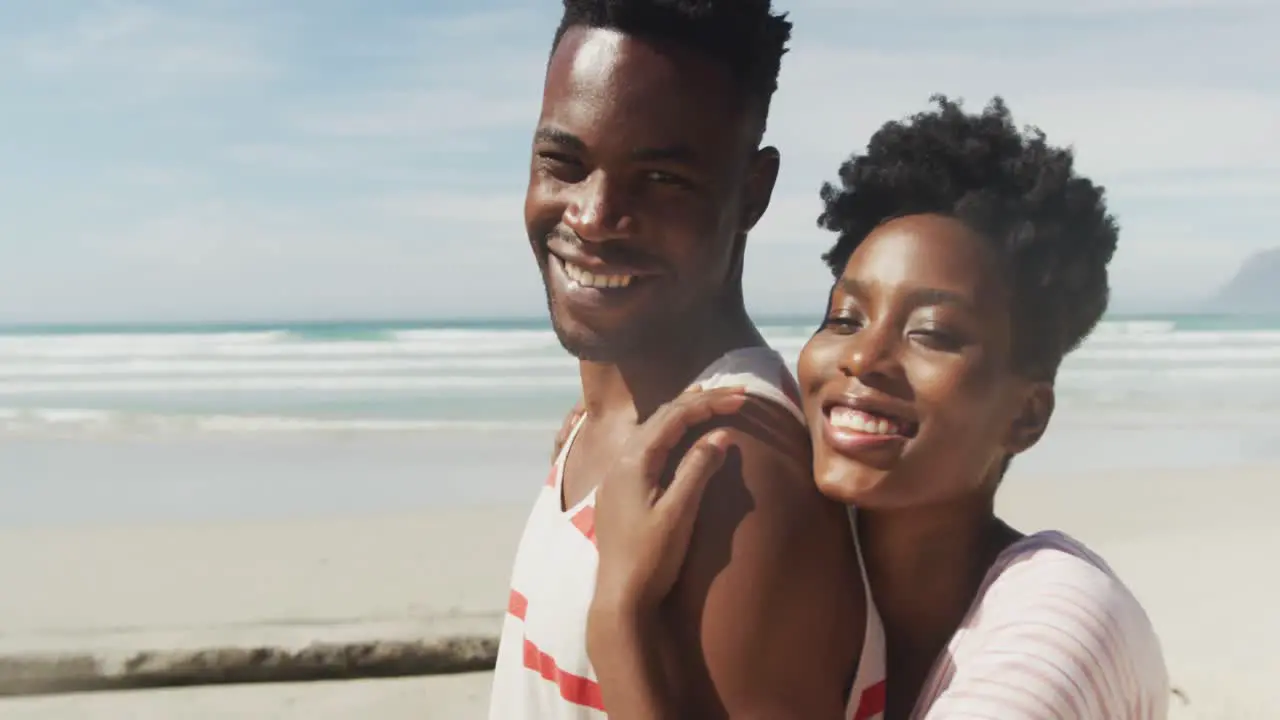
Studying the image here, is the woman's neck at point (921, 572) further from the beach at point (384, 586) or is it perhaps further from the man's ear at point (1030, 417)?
the beach at point (384, 586)

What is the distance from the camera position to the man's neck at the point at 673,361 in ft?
6.16

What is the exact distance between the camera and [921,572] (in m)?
1.80

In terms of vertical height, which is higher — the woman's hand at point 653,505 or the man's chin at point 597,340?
the man's chin at point 597,340

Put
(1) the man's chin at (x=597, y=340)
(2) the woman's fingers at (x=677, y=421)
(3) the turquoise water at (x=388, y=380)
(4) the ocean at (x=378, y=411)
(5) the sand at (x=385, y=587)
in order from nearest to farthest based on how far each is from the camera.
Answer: (2) the woman's fingers at (x=677, y=421)
(1) the man's chin at (x=597, y=340)
(5) the sand at (x=385, y=587)
(4) the ocean at (x=378, y=411)
(3) the turquoise water at (x=388, y=380)

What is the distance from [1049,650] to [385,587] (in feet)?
19.9

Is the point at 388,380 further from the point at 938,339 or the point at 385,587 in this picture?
the point at 938,339

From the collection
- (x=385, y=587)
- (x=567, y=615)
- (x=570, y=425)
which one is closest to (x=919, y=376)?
(x=567, y=615)

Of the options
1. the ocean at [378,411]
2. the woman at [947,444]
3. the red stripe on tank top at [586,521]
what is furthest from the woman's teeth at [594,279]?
the ocean at [378,411]

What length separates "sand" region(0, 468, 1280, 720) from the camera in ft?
14.6

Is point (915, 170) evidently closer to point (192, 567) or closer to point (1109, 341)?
point (192, 567)

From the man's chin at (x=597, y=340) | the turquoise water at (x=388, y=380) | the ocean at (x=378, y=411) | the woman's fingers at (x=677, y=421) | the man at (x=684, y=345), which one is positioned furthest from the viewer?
the turquoise water at (x=388, y=380)

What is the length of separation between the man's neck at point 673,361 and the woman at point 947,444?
0.54 ft

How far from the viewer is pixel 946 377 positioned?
1.66 metres

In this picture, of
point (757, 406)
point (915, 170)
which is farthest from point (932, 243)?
point (757, 406)
